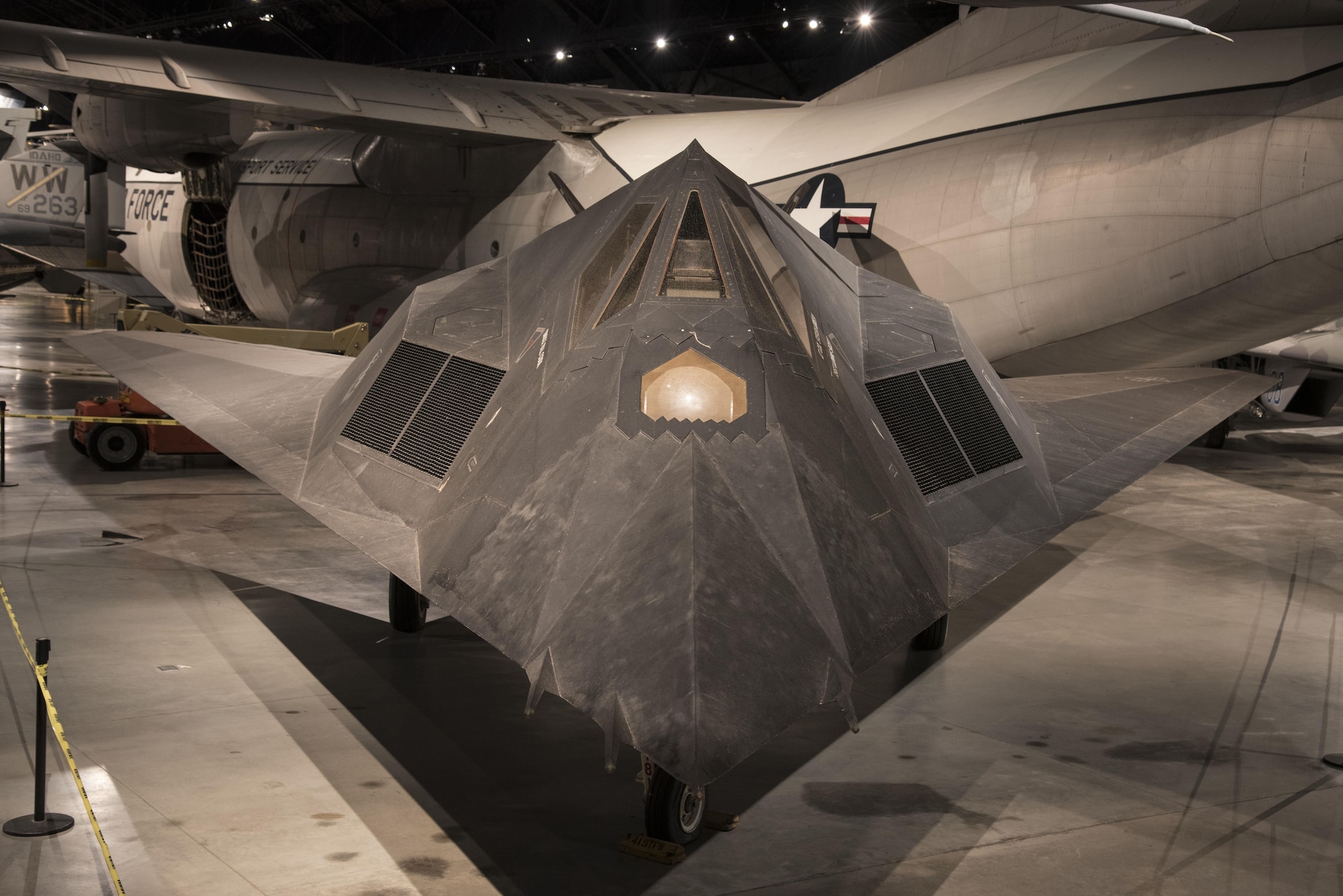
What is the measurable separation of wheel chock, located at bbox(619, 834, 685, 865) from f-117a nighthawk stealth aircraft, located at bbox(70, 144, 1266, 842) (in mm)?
75

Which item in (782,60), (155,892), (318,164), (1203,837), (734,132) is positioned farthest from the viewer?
(782,60)

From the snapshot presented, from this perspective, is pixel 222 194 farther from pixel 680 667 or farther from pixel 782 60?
pixel 782 60

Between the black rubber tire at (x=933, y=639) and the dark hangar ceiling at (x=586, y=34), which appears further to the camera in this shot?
the dark hangar ceiling at (x=586, y=34)

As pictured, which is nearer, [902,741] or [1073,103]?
[902,741]

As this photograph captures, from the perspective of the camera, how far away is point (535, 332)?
5984mm

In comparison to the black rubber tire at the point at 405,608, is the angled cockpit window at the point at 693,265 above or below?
above

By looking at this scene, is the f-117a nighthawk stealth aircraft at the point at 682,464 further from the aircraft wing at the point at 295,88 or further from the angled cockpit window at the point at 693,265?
the aircraft wing at the point at 295,88

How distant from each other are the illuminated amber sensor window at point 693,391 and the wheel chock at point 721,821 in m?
1.73

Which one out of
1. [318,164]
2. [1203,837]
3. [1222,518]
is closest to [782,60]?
[318,164]

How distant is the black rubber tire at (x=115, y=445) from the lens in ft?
43.5

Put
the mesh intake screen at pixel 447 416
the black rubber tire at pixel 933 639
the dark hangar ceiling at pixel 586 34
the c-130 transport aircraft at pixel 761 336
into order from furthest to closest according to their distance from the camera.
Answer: the dark hangar ceiling at pixel 586 34 → the black rubber tire at pixel 933 639 → the mesh intake screen at pixel 447 416 → the c-130 transport aircraft at pixel 761 336

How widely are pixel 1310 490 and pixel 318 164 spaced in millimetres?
15017

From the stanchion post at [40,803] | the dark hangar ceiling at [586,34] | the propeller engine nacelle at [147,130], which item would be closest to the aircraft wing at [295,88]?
the propeller engine nacelle at [147,130]

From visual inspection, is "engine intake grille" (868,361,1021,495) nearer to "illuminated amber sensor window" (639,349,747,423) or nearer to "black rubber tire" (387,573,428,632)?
"illuminated amber sensor window" (639,349,747,423)
